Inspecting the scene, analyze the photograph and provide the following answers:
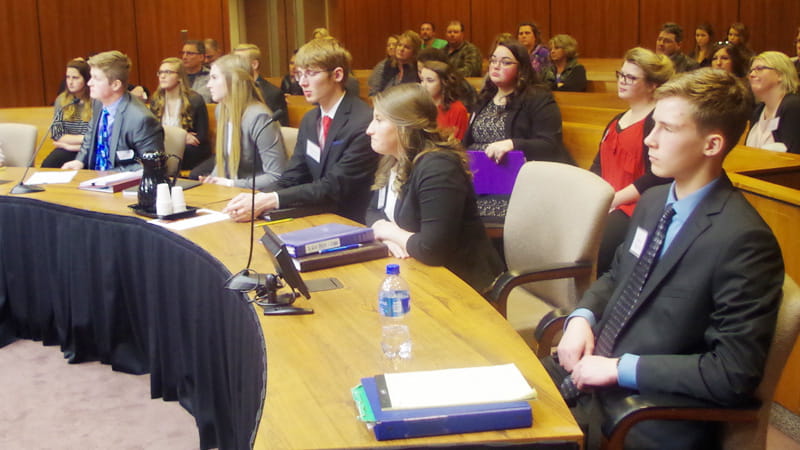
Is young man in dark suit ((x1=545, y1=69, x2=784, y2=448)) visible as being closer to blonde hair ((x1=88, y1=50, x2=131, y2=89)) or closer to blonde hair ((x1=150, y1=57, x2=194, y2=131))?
blonde hair ((x1=88, y1=50, x2=131, y2=89))

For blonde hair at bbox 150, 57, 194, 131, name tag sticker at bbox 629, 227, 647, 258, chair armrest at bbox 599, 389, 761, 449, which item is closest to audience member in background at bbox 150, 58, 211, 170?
blonde hair at bbox 150, 57, 194, 131

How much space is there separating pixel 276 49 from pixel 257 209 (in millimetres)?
9166

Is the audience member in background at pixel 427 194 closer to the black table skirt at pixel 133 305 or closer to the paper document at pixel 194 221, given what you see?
the black table skirt at pixel 133 305

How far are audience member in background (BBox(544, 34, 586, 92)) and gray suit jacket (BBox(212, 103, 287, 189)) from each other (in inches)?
145

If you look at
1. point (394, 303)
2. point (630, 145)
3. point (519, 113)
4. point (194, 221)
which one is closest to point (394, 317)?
point (394, 303)

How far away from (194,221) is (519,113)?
6.11ft

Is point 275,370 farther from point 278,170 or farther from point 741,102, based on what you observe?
point 278,170

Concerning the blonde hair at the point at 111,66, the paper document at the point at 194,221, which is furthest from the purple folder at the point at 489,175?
the blonde hair at the point at 111,66

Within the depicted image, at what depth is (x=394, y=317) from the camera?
194cm

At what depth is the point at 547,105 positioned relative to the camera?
411 centimetres

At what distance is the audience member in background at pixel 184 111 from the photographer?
5609mm

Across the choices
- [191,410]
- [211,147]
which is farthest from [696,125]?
[211,147]

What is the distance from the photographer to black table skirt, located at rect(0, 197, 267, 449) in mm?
2551

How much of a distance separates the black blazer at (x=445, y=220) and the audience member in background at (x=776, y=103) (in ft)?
7.71
